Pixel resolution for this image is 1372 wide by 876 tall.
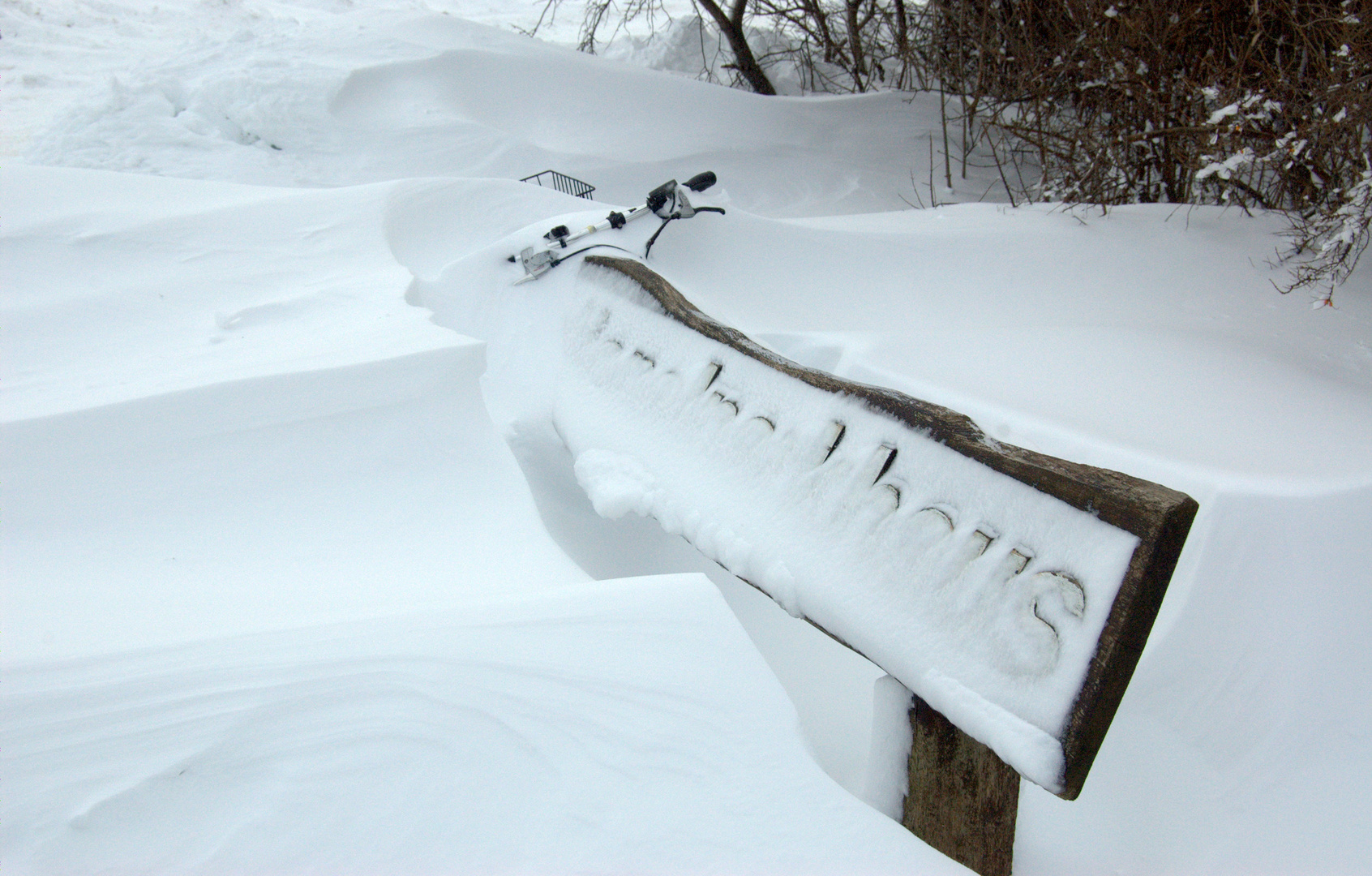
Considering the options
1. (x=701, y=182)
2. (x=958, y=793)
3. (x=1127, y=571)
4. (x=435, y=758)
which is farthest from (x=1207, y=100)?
(x=435, y=758)

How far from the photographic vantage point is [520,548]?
1541 millimetres

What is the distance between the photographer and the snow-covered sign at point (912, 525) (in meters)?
0.99

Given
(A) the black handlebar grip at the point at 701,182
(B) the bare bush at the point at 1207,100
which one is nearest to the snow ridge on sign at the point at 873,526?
(A) the black handlebar grip at the point at 701,182

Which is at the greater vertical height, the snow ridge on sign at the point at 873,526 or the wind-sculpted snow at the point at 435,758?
the snow ridge on sign at the point at 873,526

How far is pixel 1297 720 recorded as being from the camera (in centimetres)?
150

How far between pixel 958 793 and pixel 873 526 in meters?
0.42

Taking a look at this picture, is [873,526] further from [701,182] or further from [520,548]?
[701,182]

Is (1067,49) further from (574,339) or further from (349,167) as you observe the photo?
(349,167)

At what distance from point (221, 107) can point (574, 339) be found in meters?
4.36

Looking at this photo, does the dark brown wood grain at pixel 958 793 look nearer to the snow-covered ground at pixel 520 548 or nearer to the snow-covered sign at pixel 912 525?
the snow-covered sign at pixel 912 525

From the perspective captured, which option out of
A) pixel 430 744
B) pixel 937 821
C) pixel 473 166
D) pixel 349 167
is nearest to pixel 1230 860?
pixel 937 821

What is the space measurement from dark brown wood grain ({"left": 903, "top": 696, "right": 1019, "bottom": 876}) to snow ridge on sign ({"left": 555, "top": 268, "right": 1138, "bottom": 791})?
89mm

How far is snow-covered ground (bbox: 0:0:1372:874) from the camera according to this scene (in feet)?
2.94

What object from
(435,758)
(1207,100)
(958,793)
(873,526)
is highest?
(1207,100)
